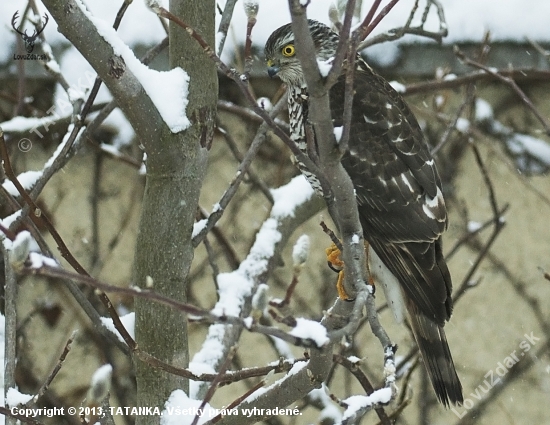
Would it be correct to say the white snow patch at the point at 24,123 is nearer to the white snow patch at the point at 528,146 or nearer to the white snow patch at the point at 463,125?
the white snow patch at the point at 463,125

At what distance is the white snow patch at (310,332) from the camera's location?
1.21 m

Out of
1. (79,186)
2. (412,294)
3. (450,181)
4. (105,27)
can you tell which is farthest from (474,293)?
(105,27)

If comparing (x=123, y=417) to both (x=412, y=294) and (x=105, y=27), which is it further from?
(x=105, y=27)

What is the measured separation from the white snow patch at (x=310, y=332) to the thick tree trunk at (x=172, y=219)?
0.79 metres

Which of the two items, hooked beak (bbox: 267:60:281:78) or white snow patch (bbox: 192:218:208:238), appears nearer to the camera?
white snow patch (bbox: 192:218:208:238)

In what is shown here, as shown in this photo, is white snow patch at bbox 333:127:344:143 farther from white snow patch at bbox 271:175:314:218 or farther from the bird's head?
white snow patch at bbox 271:175:314:218

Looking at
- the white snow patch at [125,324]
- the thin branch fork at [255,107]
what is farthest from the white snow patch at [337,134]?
the white snow patch at [125,324]

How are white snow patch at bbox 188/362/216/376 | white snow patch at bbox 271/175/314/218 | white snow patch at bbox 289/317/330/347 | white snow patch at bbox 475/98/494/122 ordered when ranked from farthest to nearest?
white snow patch at bbox 475/98/494/122
white snow patch at bbox 271/175/314/218
white snow patch at bbox 188/362/216/376
white snow patch at bbox 289/317/330/347

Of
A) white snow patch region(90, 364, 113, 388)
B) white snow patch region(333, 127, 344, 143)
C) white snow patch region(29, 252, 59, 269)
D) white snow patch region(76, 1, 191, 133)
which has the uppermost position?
white snow patch region(76, 1, 191, 133)

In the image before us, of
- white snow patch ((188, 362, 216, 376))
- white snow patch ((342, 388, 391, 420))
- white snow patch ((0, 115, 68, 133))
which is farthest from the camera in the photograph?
white snow patch ((0, 115, 68, 133))

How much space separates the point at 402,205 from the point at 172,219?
2.81 feet

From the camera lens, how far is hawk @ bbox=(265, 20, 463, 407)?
2.45 meters

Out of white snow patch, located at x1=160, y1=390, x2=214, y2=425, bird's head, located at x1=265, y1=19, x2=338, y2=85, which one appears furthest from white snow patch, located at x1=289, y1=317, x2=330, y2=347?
bird's head, located at x1=265, y1=19, x2=338, y2=85

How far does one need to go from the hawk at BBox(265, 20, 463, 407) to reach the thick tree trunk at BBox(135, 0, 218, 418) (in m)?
0.49
